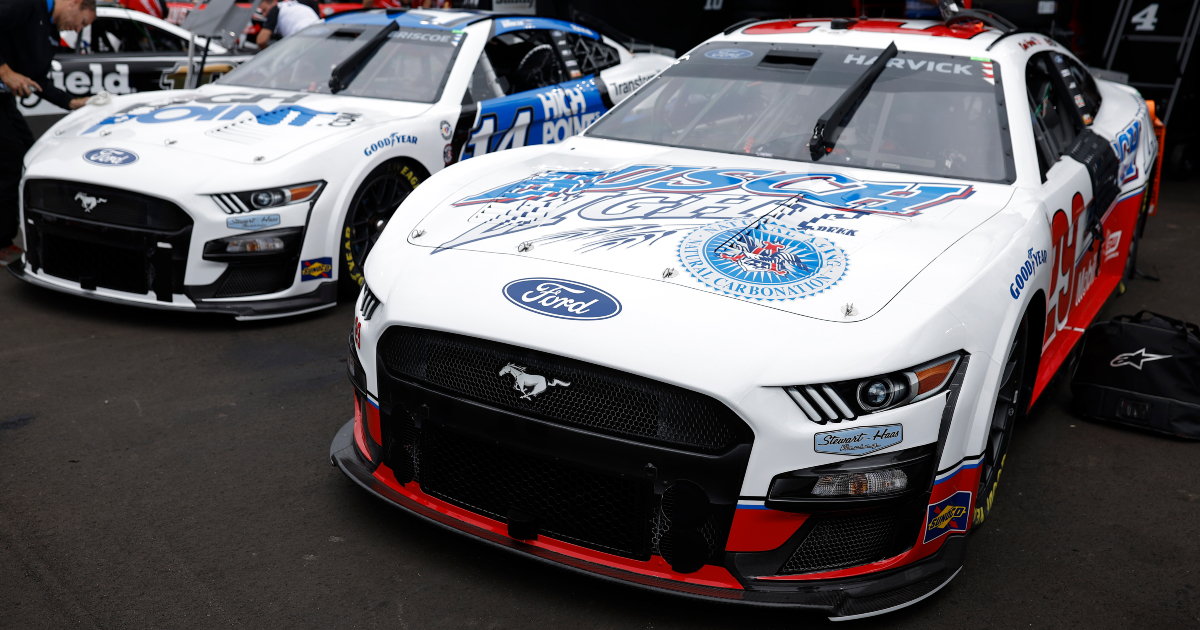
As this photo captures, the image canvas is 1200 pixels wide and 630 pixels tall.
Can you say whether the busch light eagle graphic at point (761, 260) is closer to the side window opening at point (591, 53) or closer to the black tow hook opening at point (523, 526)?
the black tow hook opening at point (523, 526)

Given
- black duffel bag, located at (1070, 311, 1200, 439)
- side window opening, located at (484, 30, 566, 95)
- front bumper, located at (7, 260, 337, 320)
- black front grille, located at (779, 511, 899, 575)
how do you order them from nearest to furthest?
black front grille, located at (779, 511, 899, 575) < black duffel bag, located at (1070, 311, 1200, 439) < front bumper, located at (7, 260, 337, 320) < side window opening, located at (484, 30, 566, 95)

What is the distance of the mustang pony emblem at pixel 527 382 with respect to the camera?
8.00 ft

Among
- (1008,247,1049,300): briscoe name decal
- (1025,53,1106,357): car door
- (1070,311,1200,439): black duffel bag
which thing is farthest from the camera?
(1070,311,1200,439): black duffel bag

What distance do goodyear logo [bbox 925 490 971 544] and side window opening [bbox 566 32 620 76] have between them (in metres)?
4.83

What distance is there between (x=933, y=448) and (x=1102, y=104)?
3.57 meters

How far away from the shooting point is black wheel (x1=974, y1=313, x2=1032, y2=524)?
9.80ft

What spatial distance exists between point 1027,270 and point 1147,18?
26.3ft

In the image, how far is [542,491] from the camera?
2549mm

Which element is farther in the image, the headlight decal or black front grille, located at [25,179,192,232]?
black front grille, located at [25,179,192,232]

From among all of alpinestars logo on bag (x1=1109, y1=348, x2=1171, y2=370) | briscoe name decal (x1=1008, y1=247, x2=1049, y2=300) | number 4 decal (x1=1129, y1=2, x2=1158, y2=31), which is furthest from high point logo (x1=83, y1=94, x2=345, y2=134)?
number 4 decal (x1=1129, y1=2, x2=1158, y2=31)

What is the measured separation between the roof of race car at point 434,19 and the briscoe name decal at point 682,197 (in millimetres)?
2937

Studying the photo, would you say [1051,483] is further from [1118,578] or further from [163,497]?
[163,497]

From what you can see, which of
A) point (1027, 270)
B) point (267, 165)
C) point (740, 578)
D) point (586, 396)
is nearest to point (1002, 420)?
point (1027, 270)

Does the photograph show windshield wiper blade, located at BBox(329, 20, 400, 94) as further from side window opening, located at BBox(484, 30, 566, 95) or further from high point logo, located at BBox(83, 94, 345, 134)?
side window opening, located at BBox(484, 30, 566, 95)
